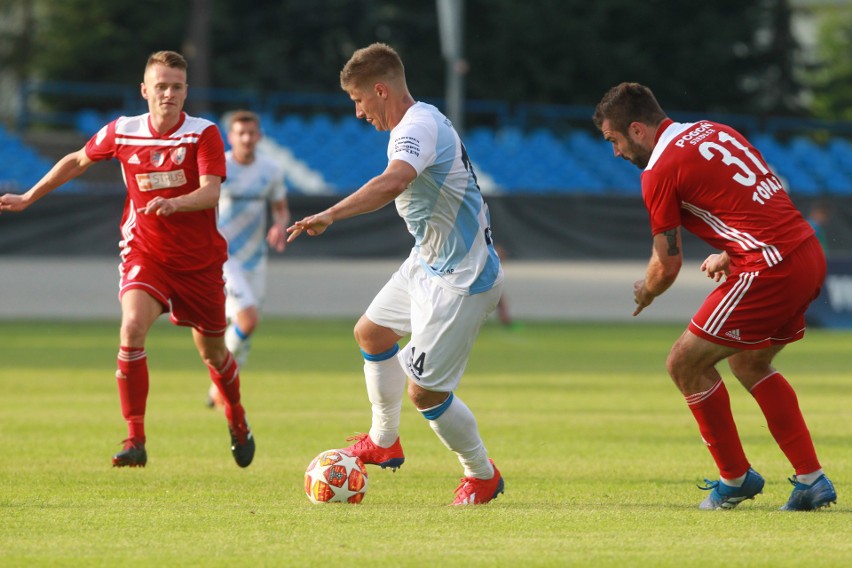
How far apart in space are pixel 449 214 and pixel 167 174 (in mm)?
→ 2267

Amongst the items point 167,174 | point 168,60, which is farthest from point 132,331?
point 168,60

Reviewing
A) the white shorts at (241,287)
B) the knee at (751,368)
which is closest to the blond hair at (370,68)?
the knee at (751,368)

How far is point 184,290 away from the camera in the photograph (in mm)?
8898

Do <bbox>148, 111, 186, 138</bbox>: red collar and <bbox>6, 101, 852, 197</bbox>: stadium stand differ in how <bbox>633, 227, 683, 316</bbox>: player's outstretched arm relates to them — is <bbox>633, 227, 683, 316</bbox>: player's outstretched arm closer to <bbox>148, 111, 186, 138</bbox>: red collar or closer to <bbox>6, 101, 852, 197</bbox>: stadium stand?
<bbox>148, 111, 186, 138</bbox>: red collar

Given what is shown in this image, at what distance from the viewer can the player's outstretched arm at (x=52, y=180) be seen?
28.5ft

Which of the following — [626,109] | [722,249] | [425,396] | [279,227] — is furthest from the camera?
[279,227]

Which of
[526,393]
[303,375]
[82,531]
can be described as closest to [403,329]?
[82,531]

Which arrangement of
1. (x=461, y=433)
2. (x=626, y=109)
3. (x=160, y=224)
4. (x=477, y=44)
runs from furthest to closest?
(x=477, y=44) < (x=160, y=224) < (x=461, y=433) < (x=626, y=109)

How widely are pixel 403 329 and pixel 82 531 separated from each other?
6.50 feet

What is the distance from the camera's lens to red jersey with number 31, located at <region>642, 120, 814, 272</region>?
6.86 meters

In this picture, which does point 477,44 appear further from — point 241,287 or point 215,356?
point 215,356

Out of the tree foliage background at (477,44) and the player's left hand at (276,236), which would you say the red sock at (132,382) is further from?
the tree foliage background at (477,44)

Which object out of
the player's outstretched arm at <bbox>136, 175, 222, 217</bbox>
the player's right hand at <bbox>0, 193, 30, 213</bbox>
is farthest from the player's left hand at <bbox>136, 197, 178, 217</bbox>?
the player's right hand at <bbox>0, 193, 30, 213</bbox>

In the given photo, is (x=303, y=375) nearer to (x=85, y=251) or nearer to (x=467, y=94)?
(x=85, y=251)
